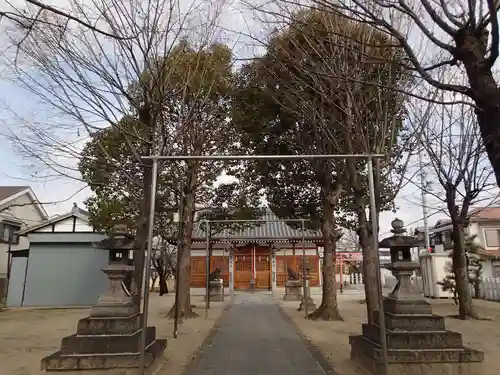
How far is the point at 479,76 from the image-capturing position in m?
4.16

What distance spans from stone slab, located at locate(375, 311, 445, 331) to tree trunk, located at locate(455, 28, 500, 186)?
2702 millimetres

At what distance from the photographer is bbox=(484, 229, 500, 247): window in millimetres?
25047

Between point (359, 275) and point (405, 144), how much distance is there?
29.5 m

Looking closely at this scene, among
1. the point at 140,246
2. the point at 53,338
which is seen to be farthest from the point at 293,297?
the point at 140,246

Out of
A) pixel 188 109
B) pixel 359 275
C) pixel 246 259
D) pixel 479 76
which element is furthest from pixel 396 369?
pixel 359 275

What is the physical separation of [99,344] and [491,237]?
25.9 meters

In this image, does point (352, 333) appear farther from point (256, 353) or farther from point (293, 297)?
point (293, 297)

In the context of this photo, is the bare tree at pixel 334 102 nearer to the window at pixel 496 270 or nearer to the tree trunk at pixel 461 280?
the tree trunk at pixel 461 280

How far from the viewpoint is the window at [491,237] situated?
82.2ft

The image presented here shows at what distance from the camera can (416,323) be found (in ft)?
19.2

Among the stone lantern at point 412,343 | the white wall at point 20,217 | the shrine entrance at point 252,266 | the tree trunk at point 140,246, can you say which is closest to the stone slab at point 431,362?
the stone lantern at point 412,343

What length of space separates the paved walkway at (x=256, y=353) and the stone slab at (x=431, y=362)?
38.7 inches

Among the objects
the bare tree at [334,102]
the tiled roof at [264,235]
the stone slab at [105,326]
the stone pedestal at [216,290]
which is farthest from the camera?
the tiled roof at [264,235]

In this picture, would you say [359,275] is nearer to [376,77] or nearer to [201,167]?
[201,167]
